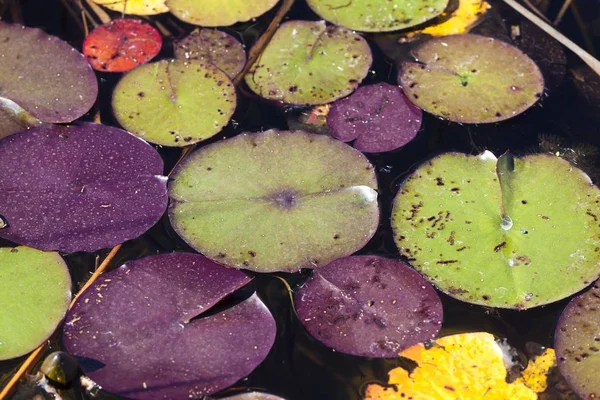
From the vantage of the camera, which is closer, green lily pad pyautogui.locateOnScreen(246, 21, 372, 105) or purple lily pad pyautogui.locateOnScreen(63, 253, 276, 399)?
purple lily pad pyautogui.locateOnScreen(63, 253, 276, 399)


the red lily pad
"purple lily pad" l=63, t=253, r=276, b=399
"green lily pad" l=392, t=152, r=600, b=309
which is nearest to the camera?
"purple lily pad" l=63, t=253, r=276, b=399

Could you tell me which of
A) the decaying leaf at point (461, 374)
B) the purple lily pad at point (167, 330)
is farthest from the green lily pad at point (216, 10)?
the decaying leaf at point (461, 374)

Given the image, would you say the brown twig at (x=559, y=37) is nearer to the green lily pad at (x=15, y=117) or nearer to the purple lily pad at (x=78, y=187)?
the purple lily pad at (x=78, y=187)

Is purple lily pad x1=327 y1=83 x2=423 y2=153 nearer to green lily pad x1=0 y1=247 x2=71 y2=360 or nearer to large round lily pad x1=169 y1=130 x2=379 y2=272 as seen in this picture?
large round lily pad x1=169 y1=130 x2=379 y2=272

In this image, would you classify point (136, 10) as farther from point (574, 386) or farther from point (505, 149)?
point (574, 386)

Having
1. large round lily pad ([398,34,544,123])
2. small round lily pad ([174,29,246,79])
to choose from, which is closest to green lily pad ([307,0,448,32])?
large round lily pad ([398,34,544,123])

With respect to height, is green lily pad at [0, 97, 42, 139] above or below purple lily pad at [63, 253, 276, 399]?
above
